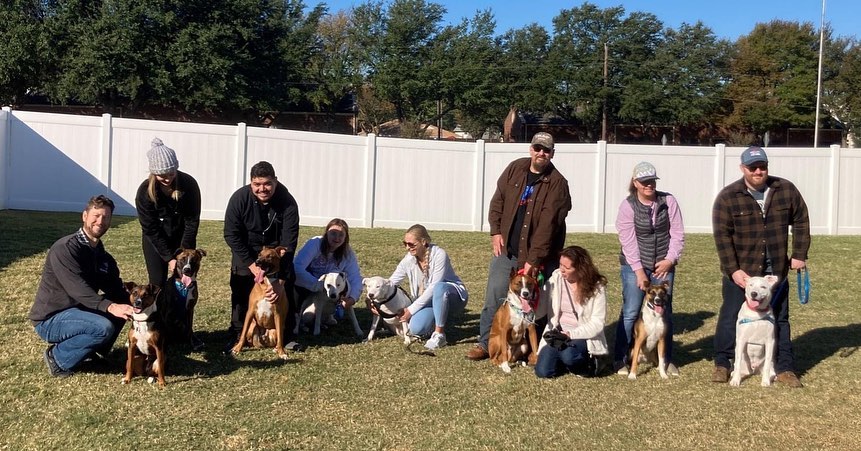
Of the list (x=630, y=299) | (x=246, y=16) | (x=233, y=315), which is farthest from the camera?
(x=246, y=16)

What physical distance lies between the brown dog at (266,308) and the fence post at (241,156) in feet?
31.4

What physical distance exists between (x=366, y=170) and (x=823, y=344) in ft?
Result: 33.3

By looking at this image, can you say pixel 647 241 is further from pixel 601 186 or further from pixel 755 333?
pixel 601 186

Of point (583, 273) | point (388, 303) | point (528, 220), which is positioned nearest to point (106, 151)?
point (388, 303)

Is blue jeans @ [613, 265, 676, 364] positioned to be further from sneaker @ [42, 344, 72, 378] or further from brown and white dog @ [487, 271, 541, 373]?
sneaker @ [42, 344, 72, 378]

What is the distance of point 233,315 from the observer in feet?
20.5

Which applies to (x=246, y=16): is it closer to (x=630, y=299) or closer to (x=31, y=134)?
(x=31, y=134)

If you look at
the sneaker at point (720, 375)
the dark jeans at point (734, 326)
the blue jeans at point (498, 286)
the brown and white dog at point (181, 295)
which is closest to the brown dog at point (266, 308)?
the brown and white dog at point (181, 295)

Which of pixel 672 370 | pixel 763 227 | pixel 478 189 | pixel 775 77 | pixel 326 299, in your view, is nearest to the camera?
pixel 763 227

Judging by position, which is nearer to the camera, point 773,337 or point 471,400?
point 471,400

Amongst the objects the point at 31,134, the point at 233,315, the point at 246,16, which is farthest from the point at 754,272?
the point at 246,16

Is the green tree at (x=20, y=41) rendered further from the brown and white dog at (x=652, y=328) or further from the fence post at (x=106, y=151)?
the brown and white dog at (x=652, y=328)

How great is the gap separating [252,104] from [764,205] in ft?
108

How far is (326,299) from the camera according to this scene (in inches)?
260
